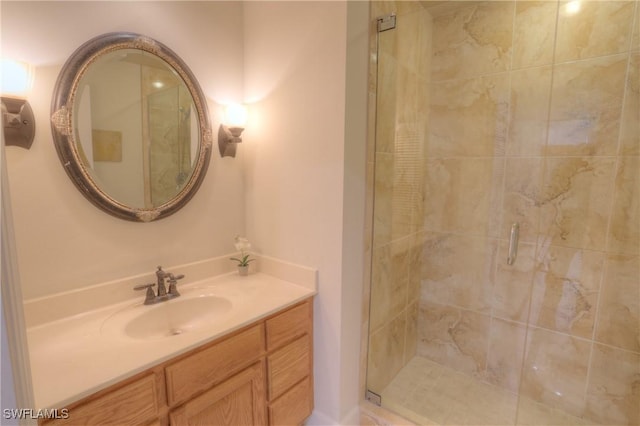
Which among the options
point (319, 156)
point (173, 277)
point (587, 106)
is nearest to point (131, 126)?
point (173, 277)

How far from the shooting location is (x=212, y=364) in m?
1.18

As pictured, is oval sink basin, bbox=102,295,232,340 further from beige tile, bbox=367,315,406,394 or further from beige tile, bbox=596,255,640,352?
beige tile, bbox=596,255,640,352

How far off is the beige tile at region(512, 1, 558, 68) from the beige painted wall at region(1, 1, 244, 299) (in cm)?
160

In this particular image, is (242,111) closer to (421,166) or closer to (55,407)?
(421,166)

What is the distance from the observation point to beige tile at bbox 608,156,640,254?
159 cm

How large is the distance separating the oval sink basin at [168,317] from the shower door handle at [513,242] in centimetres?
168

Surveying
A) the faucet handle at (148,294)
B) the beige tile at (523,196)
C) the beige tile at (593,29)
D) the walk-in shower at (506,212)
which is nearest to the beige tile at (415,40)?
the walk-in shower at (506,212)

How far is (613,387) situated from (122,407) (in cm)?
233

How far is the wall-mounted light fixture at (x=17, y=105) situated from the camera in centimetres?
105

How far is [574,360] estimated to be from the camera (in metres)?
1.81

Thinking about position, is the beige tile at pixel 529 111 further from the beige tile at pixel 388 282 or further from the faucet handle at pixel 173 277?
the faucet handle at pixel 173 277

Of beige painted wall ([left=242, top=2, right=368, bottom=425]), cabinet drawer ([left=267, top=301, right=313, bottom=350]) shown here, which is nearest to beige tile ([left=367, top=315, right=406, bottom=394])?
beige painted wall ([left=242, top=2, right=368, bottom=425])

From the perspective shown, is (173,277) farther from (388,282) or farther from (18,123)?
(388,282)

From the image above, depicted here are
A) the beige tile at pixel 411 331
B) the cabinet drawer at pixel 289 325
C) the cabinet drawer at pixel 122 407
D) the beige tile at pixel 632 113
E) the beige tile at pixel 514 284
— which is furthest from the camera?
the beige tile at pixel 411 331
